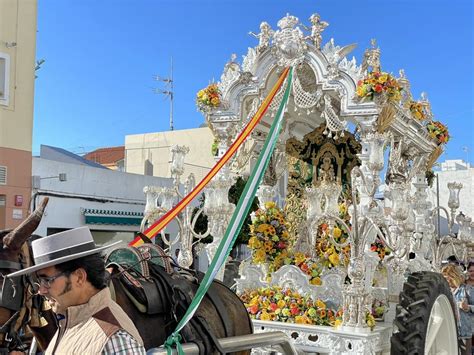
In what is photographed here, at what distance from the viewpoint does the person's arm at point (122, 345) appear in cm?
190

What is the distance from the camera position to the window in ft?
50.2

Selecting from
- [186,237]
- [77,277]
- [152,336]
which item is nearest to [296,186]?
[186,237]

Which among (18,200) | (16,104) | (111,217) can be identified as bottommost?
(111,217)

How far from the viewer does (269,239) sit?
610cm

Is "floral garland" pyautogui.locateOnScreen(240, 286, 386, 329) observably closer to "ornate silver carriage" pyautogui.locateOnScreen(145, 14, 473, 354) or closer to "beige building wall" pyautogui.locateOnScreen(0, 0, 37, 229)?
"ornate silver carriage" pyautogui.locateOnScreen(145, 14, 473, 354)

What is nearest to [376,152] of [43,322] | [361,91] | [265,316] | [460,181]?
[361,91]

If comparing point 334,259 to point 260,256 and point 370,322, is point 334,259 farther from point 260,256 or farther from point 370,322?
point 370,322

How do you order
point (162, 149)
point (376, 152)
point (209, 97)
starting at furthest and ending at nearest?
1. point (162, 149)
2. point (209, 97)
3. point (376, 152)

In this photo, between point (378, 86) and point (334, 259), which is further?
point (334, 259)

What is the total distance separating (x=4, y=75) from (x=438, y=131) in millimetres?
11973

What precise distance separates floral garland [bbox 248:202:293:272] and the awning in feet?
41.7

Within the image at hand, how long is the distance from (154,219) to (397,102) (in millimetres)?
2703

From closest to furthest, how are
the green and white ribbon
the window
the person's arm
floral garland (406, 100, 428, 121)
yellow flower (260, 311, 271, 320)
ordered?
the person's arm
the green and white ribbon
yellow flower (260, 311, 271, 320)
floral garland (406, 100, 428, 121)
the window

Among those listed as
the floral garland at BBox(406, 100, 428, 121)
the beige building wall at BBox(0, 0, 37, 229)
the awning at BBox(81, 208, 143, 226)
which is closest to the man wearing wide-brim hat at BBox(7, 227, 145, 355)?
the floral garland at BBox(406, 100, 428, 121)
